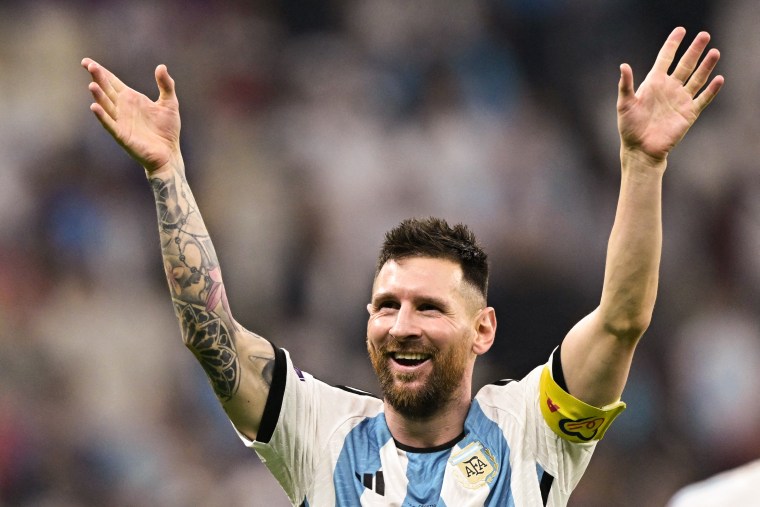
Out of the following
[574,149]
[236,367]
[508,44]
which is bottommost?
[236,367]

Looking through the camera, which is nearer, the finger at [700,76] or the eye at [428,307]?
A: the finger at [700,76]

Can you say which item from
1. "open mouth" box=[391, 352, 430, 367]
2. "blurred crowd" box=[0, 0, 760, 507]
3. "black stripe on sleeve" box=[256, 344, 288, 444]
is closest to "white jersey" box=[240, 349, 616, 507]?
"black stripe on sleeve" box=[256, 344, 288, 444]

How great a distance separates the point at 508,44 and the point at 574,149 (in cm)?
96

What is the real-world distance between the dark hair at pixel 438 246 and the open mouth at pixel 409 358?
15.0 inches

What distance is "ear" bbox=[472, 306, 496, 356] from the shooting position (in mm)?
4273

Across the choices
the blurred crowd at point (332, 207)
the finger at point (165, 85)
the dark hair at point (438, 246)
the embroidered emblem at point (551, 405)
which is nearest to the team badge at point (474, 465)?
the embroidered emblem at point (551, 405)

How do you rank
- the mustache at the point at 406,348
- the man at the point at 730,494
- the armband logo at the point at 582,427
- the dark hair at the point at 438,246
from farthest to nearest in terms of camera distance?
the dark hair at the point at 438,246 → the mustache at the point at 406,348 → the armband logo at the point at 582,427 → the man at the point at 730,494

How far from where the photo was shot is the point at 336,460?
4.02 m

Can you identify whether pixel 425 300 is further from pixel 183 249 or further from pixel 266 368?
pixel 183 249

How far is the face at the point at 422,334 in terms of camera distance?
4039mm

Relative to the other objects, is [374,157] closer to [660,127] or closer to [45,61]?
[45,61]

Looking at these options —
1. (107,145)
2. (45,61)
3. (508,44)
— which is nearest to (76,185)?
(107,145)

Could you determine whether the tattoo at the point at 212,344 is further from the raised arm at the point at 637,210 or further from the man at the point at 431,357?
the raised arm at the point at 637,210

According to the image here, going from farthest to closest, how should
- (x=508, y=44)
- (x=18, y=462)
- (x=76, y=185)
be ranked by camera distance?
1. (x=508, y=44)
2. (x=76, y=185)
3. (x=18, y=462)
